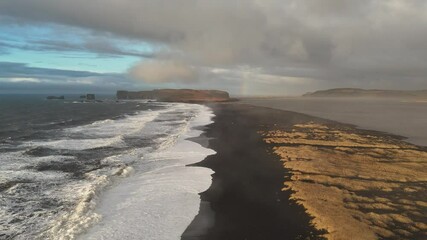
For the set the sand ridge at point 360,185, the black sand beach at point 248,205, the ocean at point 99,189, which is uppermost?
the sand ridge at point 360,185

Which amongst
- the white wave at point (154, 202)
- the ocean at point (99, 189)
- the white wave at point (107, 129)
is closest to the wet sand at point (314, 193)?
the white wave at point (154, 202)

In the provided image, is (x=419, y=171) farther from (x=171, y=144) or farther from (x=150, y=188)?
(x=171, y=144)

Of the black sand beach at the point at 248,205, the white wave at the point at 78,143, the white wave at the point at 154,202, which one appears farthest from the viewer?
the white wave at the point at 78,143

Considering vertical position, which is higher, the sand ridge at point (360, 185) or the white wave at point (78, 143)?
the sand ridge at point (360, 185)

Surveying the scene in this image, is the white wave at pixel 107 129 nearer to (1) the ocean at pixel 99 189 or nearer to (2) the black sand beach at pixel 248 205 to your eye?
(1) the ocean at pixel 99 189

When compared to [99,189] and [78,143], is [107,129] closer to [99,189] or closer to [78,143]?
[78,143]

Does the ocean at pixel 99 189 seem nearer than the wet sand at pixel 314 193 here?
No

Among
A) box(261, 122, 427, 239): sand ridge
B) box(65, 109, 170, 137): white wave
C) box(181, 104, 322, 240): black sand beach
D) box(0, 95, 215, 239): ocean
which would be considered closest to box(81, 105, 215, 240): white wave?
box(0, 95, 215, 239): ocean

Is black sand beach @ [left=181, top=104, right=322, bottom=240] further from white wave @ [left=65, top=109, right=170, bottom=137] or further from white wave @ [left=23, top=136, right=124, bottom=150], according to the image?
white wave @ [left=65, top=109, right=170, bottom=137]
